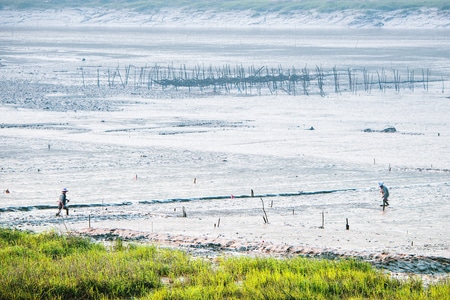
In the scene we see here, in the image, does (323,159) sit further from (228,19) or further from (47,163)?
(228,19)

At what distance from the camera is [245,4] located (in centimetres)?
16388

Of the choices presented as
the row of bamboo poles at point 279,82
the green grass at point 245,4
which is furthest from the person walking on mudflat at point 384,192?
the green grass at point 245,4

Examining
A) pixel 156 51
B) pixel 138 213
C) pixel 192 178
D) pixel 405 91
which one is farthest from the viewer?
pixel 156 51

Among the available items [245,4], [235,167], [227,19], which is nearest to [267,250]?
[235,167]

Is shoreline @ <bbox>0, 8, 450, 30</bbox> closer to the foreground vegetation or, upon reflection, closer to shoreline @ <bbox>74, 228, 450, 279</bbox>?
shoreline @ <bbox>74, 228, 450, 279</bbox>

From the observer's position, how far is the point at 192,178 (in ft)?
76.7

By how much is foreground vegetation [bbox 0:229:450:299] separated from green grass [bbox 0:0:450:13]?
12478 centimetres

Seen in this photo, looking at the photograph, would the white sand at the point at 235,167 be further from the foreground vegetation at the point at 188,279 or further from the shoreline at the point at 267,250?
the foreground vegetation at the point at 188,279

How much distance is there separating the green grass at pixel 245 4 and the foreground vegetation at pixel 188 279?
125m

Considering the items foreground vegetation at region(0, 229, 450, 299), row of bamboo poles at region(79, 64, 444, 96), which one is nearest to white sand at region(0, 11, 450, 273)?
row of bamboo poles at region(79, 64, 444, 96)

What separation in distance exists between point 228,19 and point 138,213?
146168 millimetres

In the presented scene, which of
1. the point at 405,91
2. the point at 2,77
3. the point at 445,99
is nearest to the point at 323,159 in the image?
the point at 445,99

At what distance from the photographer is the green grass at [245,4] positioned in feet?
475

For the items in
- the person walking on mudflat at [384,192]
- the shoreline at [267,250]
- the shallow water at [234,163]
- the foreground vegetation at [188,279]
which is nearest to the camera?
the foreground vegetation at [188,279]
